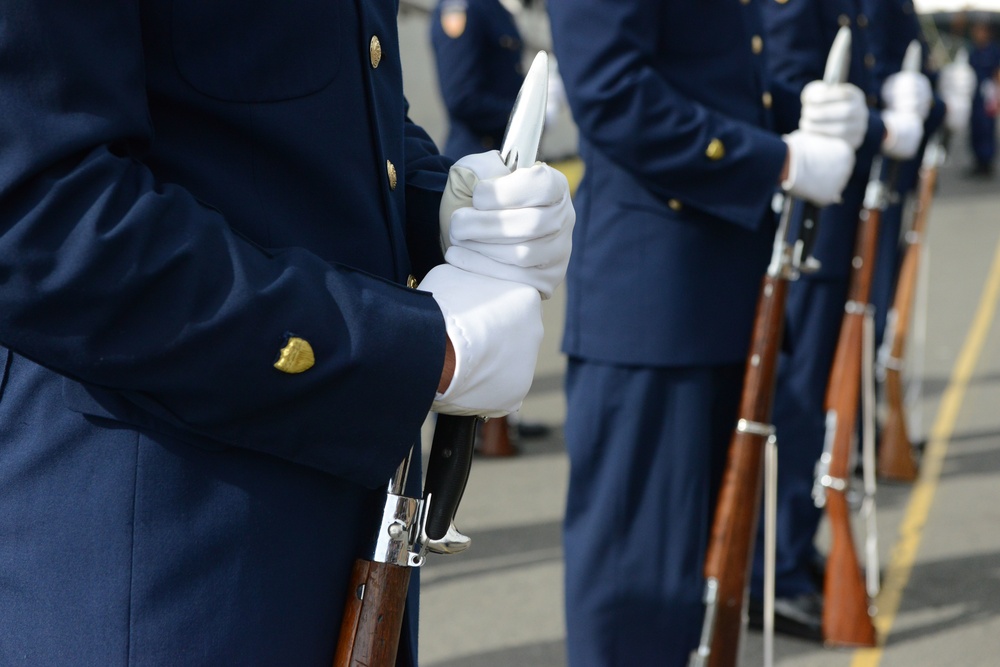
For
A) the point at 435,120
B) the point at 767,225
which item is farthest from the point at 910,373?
the point at 435,120

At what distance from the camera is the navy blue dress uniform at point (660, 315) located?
220 centimetres

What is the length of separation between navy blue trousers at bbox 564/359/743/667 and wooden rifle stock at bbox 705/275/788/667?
9cm

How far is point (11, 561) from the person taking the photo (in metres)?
0.98

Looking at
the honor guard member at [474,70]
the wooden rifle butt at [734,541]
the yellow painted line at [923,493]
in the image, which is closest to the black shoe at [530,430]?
the honor guard member at [474,70]

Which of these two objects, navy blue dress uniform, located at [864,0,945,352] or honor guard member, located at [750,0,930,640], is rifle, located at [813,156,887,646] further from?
navy blue dress uniform, located at [864,0,945,352]

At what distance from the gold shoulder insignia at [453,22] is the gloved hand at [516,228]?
156 inches

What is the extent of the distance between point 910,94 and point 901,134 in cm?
22

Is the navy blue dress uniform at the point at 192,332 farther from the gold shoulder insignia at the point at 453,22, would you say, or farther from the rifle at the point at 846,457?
the gold shoulder insignia at the point at 453,22

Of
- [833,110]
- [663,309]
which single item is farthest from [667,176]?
[833,110]

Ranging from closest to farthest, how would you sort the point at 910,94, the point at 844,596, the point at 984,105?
the point at 844,596 → the point at 910,94 → the point at 984,105

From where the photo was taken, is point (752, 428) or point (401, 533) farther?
point (752, 428)

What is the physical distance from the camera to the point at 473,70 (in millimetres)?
4887

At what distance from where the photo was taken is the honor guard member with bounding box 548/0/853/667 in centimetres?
221

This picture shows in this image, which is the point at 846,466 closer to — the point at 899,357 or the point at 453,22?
the point at 899,357
